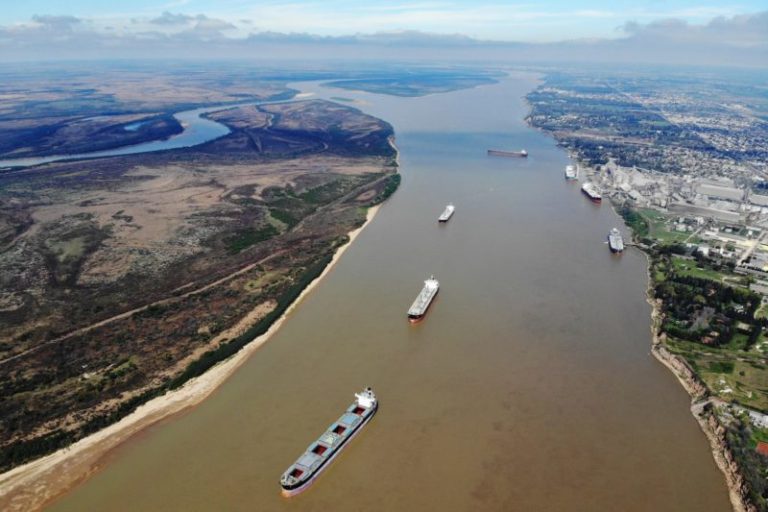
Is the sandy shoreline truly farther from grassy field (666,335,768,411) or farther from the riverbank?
grassy field (666,335,768,411)

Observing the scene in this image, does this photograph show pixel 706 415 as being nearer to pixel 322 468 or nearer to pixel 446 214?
→ pixel 322 468

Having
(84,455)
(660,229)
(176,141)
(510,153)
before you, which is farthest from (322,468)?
(176,141)

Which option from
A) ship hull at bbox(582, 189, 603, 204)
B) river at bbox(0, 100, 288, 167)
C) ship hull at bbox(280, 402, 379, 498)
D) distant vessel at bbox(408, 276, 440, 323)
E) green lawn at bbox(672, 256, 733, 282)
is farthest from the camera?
river at bbox(0, 100, 288, 167)

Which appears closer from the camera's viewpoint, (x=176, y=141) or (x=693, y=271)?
(x=693, y=271)

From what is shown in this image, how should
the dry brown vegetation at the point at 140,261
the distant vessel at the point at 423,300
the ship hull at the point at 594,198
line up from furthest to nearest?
the ship hull at the point at 594,198, the distant vessel at the point at 423,300, the dry brown vegetation at the point at 140,261

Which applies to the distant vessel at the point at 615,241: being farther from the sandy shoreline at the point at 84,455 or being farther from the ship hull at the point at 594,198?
the sandy shoreline at the point at 84,455

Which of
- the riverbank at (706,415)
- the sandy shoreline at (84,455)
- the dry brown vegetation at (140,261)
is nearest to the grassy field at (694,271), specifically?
the riverbank at (706,415)

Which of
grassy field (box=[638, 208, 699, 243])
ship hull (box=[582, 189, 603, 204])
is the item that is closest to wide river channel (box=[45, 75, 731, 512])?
grassy field (box=[638, 208, 699, 243])
